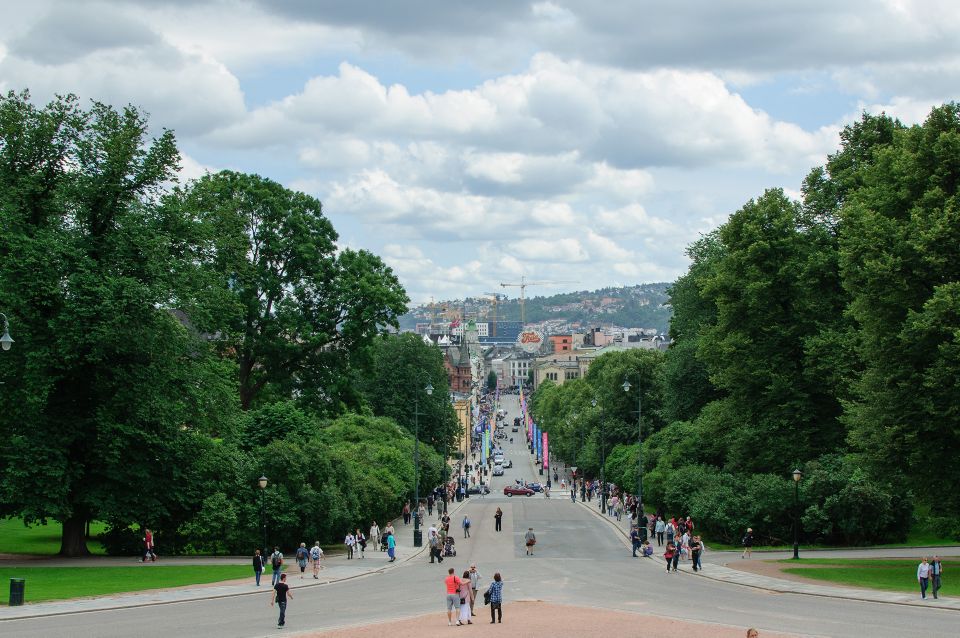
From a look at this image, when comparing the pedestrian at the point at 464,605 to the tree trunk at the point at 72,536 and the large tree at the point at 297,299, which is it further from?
the large tree at the point at 297,299

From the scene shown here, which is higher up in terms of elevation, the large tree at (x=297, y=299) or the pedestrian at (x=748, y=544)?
the large tree at (x=297, y=299)

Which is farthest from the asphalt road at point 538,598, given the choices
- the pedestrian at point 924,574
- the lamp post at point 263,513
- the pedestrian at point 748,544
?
the lamp post at point 263,513

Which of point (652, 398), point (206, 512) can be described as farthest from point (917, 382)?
point (652, 398)

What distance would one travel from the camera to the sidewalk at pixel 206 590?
30.8 metres

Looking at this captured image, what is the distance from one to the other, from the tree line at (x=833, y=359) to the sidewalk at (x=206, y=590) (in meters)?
16.6

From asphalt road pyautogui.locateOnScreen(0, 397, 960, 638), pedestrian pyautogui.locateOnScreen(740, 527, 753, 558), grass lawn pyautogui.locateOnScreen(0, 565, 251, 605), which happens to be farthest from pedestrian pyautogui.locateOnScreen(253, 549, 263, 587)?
pedestrian pyautogui.locateOnScreen(740, 527, 753, 558)

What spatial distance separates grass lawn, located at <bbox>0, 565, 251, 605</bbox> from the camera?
111 feet

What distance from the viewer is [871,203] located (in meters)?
43.0

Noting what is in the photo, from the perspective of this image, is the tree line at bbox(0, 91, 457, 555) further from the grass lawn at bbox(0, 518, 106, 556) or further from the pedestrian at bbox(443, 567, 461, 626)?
the pedestrian at bbox(443, 567, 461, 626)

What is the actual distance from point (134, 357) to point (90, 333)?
9.90ft

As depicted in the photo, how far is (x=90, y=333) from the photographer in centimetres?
3925

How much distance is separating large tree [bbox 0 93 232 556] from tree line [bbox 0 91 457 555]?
0.22 ft

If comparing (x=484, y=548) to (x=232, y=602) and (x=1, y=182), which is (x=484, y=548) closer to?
(x=232, y=602)

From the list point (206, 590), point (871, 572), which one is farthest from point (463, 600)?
point (871, 572)
